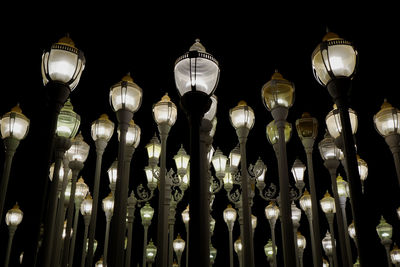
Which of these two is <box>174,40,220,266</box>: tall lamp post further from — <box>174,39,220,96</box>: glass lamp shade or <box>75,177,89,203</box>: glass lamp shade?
<box>75,177,89,203</box>: glass lamp shade

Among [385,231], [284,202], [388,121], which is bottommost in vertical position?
[284,202]

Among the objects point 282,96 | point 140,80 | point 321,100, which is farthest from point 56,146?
point 321,100

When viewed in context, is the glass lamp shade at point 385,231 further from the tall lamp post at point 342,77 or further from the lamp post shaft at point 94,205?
the lamp post shaft at point 94,205

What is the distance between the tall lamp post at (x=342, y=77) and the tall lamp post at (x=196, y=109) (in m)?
1.88

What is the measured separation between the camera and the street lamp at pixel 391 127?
8.74 meters

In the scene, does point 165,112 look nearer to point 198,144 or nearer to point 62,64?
point 62,64

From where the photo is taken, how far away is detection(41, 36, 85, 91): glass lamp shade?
6148 mm

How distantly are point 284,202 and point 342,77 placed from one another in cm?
237

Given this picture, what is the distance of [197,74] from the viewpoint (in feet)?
19.2

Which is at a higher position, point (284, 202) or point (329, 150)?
point (329, 150)

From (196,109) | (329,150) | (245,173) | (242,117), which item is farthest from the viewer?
(329,150)

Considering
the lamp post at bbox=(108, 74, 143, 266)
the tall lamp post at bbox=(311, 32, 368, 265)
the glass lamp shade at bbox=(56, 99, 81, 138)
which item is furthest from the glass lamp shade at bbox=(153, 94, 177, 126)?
the tall lamp post at bbox=(311, 32, 368, 265)

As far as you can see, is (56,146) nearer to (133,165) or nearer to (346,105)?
(346,105)

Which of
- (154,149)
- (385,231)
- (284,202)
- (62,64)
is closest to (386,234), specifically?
(385,231)
